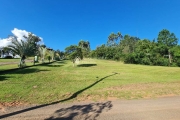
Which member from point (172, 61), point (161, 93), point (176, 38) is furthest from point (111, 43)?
point (161, 93)

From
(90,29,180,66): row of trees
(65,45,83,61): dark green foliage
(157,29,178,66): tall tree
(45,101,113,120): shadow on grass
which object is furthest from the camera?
(157,29,178,66): tall tree

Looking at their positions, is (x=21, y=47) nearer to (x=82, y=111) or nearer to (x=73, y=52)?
(x=73, y=52)

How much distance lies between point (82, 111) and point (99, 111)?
1.96ft

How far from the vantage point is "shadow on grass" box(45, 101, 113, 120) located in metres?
5.17

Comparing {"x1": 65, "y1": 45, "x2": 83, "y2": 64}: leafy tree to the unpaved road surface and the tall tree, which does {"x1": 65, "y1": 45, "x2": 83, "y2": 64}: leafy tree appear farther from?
the tall tree

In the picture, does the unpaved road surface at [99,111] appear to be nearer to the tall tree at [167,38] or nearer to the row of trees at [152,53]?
the row of trees at [152,53]

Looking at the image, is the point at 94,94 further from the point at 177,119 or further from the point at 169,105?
the point at 177,119

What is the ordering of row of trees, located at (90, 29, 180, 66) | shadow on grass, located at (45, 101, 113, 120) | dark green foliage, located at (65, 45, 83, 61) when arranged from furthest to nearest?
row of trees, located at (90, 29, 180, 66)
dark green foliage, located at (65, 45, 83, 61)
shadow on grass, located at (45, 101, 113, 120)

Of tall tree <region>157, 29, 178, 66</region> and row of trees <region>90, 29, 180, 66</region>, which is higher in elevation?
tall tree <region>157, 29, 178, 66</region>

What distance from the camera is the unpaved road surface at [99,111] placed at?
17.0ft

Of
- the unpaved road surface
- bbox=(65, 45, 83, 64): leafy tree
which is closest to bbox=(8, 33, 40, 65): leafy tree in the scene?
bbox=(65, 45, 83, 64): leafy tree

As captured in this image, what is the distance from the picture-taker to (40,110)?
5.86 meters

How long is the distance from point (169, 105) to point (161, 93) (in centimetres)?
248

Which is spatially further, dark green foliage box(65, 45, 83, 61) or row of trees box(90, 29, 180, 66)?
row of trees box(90, 29, 180, 66)
